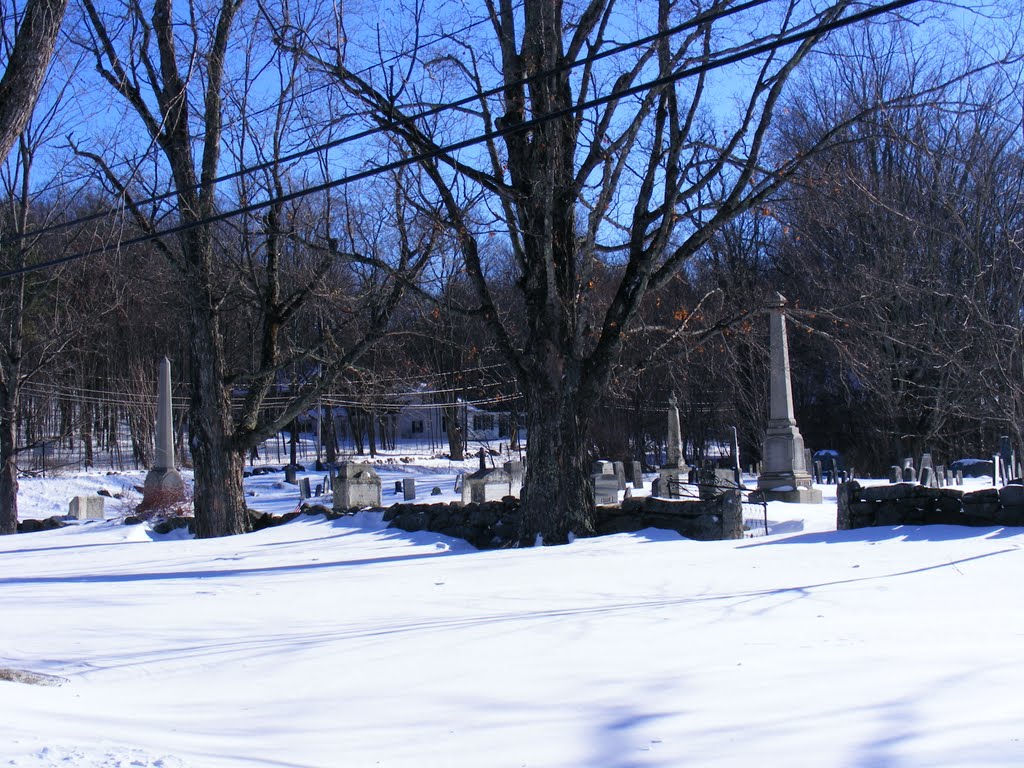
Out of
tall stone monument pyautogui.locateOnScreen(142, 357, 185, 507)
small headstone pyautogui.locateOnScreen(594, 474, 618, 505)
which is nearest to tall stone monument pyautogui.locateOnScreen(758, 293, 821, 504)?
small headstone pyautogui.locateOnScreen(594, 474, 618, 505)

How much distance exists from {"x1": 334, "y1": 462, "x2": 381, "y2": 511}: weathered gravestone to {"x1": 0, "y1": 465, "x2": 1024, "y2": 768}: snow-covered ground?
7.30m

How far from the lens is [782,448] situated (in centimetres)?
1978

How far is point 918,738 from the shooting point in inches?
152

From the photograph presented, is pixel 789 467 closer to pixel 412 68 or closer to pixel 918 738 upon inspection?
pixel 412 68

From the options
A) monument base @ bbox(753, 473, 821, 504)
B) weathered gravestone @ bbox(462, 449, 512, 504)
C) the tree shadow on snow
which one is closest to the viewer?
the tree shadow on snow

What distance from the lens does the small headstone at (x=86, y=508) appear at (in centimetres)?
2316

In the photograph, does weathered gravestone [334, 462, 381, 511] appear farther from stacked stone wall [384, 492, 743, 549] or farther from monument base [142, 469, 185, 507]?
monument base [142, 469, 185, 507]

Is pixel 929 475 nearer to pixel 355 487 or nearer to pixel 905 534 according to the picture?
pixel 905 534

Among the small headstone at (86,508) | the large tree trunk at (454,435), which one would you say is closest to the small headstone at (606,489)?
the small headstone at (86,508)

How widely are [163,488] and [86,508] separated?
454cm

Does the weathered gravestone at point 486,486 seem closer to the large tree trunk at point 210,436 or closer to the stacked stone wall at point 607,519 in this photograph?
the stacked stone wall at point 607,519

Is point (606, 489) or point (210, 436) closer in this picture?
point (210, 436)

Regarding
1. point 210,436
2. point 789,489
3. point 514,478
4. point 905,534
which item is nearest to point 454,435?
point 514,478

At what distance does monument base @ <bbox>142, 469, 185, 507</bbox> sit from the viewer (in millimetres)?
19766
